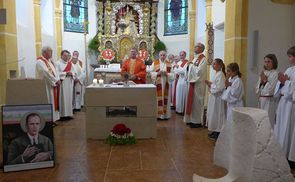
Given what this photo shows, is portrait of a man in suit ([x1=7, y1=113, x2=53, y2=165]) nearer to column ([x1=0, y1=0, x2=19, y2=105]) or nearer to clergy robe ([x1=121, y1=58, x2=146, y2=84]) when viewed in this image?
column ([x1=0, y1=0, x2=19, y2=105])

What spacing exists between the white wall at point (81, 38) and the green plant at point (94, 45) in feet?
1.19

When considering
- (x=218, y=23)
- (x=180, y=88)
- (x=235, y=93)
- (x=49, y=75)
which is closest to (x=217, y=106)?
(x=235, y=93)

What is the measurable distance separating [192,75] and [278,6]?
226 cm

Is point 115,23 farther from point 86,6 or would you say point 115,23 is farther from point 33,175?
point 33,175

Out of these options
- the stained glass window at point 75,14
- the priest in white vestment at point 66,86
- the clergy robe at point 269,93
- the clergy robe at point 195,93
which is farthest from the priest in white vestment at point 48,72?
the stained glass window at point 75,14

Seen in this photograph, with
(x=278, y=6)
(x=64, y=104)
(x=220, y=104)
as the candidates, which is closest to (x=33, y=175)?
(x=220, y=104)

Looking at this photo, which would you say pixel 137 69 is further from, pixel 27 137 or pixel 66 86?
pixel 27 137

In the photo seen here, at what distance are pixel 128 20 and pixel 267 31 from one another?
27.6 ft


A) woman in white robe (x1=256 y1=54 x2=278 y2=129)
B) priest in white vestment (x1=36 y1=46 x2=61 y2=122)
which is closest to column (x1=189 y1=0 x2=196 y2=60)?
priest in white vestment (x1=36 y1=46 x2=61 y2=122)

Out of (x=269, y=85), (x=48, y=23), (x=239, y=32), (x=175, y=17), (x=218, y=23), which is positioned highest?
(x=175, y=17)

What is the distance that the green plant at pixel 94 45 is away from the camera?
1308cm

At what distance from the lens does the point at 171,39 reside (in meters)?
13.8

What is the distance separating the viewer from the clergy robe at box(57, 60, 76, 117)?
25.6 feet

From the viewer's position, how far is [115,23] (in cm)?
1355
